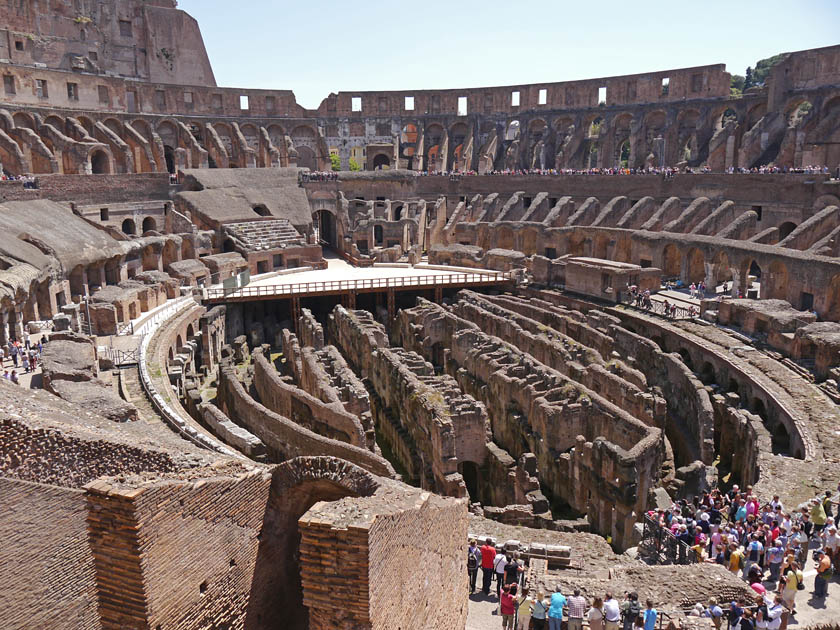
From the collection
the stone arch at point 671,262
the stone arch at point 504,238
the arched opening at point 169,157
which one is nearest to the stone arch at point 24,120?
the arched opening at point 169,157

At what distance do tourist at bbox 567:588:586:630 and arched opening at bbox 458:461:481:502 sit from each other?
1010cm

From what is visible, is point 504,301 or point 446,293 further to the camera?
point 446,293

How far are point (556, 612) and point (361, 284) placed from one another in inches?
1143

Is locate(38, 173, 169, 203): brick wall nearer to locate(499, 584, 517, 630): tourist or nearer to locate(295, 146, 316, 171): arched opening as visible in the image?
locate(295, 146, 316, 171): arched opening

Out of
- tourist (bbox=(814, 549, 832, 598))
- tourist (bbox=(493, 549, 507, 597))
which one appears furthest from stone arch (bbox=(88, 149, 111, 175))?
tourist (bbox=(814, 549, 832, 598))

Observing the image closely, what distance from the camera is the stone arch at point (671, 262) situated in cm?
3700

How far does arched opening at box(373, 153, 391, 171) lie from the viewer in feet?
189

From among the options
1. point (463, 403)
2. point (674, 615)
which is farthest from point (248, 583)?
point (463, 403)

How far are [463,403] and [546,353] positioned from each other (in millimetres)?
7533

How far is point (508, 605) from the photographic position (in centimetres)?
1069

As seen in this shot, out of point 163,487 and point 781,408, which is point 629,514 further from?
point 163,487

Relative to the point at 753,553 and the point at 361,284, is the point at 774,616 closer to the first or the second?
the point at 753,553

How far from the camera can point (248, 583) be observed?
→ 9.84 metres

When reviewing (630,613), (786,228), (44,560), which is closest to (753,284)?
(786,228)
